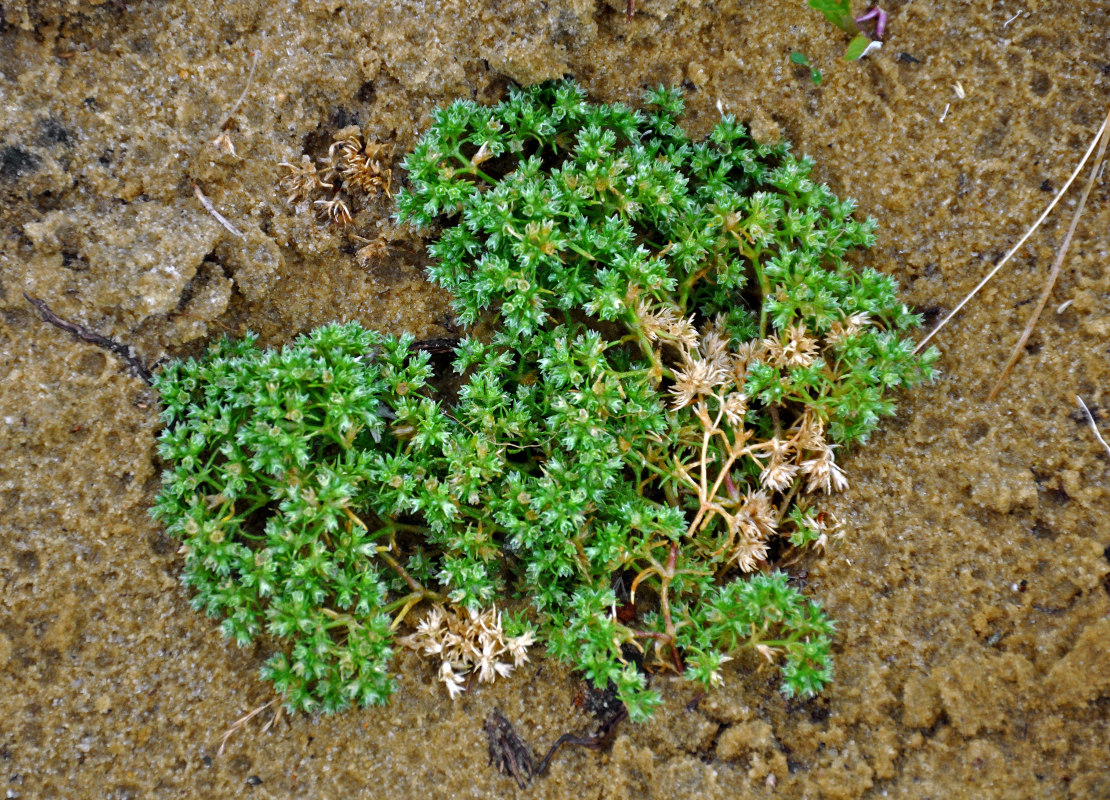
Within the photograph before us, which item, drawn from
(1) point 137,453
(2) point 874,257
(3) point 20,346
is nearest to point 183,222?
(3) point 20,346

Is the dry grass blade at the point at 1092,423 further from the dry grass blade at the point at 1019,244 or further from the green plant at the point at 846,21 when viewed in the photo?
the green plant at the point at 846,21

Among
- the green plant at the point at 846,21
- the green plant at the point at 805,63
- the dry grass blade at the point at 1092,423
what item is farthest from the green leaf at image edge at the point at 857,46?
the dry grass blade at the point at 1092,423

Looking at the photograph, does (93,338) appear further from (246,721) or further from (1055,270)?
(1055,270)

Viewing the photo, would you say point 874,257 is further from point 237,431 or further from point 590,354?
point 237,431

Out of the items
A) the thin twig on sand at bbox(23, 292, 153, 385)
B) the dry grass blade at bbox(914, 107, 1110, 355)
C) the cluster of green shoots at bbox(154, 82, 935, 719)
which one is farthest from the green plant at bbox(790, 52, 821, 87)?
the thin twig on sand at bbox(23, 292, 153, 385)

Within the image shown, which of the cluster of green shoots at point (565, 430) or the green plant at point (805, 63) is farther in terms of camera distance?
the green plant at point (805, 63)

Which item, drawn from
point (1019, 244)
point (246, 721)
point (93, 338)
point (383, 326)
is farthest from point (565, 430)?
point (1019, 244)

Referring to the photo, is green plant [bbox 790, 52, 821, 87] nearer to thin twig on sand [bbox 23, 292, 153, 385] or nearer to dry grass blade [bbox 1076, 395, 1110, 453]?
dry grass blade [bbox 1076, 395, 1110, 453]
